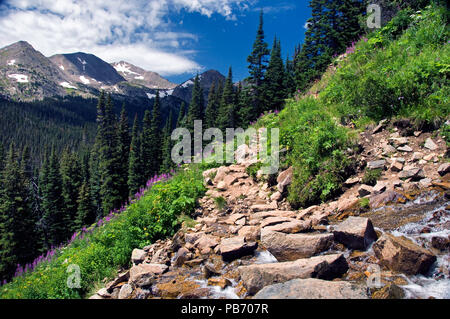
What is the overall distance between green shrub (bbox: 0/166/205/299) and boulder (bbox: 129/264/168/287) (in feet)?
3.66

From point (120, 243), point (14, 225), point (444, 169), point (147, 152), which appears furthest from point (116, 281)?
point (147, 152)

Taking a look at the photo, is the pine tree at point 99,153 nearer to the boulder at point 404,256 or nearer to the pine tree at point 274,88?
the pine tree at point 274,88

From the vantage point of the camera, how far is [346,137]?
6453 mm

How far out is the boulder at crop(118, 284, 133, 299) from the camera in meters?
4.04

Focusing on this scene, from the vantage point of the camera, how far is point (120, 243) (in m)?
5.99

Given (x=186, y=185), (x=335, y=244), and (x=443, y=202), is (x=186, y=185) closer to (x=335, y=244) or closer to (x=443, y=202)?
(x=335, y=244)

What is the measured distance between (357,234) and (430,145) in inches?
118

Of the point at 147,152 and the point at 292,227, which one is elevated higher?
the point at 147,152

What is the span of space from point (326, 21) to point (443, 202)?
2984 centimetres

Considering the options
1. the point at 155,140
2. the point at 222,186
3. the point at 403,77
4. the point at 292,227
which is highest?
the point at 155,140

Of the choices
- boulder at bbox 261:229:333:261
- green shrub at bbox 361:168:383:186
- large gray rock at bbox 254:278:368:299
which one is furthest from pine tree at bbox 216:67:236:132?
large gray rock at bbox 254:278:368:299

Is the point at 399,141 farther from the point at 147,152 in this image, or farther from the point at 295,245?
the point at 147,152
